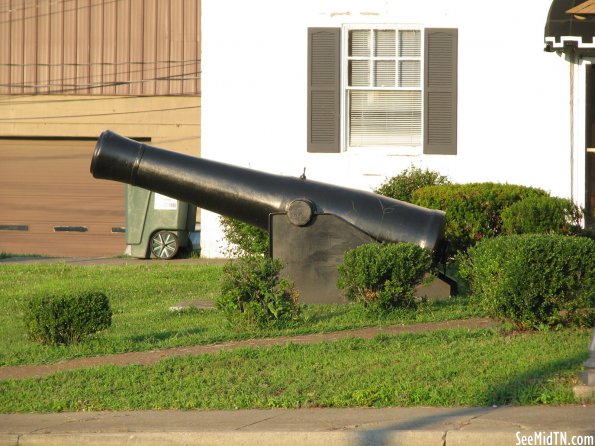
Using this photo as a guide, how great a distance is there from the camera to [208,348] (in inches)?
369

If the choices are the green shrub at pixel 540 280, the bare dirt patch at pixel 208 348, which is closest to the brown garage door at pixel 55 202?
the bare dirt patch at pixel 208 348

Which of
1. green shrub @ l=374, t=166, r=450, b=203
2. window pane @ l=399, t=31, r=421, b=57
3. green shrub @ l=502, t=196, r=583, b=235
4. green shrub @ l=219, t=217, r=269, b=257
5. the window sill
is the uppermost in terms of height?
window pane @ l=399, t=31, r=421, b=57

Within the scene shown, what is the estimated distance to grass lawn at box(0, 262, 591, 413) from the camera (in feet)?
25.0

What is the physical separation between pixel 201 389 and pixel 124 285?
5787 mm

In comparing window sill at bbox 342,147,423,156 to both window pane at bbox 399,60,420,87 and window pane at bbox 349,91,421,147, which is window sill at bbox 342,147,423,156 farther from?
window pane at bbox 399,60,420,87

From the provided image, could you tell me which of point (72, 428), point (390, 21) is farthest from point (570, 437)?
point (390, 21)

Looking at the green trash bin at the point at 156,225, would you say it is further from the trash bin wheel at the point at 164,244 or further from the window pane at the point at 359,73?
the window pane at the point at 359,73

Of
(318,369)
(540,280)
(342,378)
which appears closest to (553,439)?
(342,378)

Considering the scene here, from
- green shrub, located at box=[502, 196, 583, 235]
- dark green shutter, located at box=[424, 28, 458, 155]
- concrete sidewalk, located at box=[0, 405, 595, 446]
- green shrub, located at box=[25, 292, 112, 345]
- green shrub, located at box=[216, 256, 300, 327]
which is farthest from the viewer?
dark green shutter, located at box=[424, 28, 458, 155]

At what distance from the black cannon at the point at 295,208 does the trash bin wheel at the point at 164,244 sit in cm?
595

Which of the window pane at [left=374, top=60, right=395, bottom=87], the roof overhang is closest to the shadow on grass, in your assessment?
the roof overhang

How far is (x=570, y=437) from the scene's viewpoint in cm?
645

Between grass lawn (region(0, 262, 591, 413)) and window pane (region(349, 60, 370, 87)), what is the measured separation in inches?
230

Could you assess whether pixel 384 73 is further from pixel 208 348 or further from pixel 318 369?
pixel 318 369
